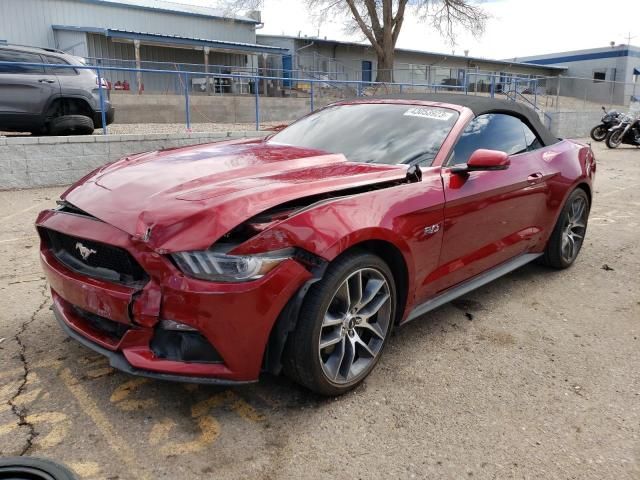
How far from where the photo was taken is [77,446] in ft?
7.58

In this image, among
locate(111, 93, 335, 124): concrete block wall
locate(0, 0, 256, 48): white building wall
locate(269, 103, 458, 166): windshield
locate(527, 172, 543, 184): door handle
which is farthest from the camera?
locate(0, 0, 256, 48): white building wall

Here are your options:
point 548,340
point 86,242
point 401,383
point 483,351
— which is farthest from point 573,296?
point 86,242

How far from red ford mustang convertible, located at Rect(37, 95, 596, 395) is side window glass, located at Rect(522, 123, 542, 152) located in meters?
0.43

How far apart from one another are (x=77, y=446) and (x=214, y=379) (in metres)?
0.66

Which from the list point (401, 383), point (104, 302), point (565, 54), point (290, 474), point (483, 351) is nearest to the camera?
point (290, 474)

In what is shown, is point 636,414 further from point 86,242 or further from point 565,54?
point 565,54

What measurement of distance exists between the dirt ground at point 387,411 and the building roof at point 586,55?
53.6m

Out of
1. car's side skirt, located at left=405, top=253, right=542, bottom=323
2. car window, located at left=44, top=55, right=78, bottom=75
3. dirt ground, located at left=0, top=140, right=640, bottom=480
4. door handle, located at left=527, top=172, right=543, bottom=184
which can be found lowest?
dirt ground, located at left=0, top=140, right=640, bottom=480

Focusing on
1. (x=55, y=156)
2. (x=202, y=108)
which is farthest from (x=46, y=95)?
(x=202, y=108)

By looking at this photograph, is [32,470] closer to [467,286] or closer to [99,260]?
[99,260]

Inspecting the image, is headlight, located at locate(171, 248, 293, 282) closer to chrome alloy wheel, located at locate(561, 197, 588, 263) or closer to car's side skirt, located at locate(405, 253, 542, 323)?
car's side skirt, located at locate(405, 253, 542, 323)

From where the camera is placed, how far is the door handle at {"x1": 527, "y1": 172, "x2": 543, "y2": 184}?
3961mm

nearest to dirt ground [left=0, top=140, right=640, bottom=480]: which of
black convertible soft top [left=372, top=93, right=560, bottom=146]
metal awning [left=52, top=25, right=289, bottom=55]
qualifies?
black convertible soft top [left=372, top=93, right=560, bottom=146]

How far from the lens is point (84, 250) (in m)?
2.59
